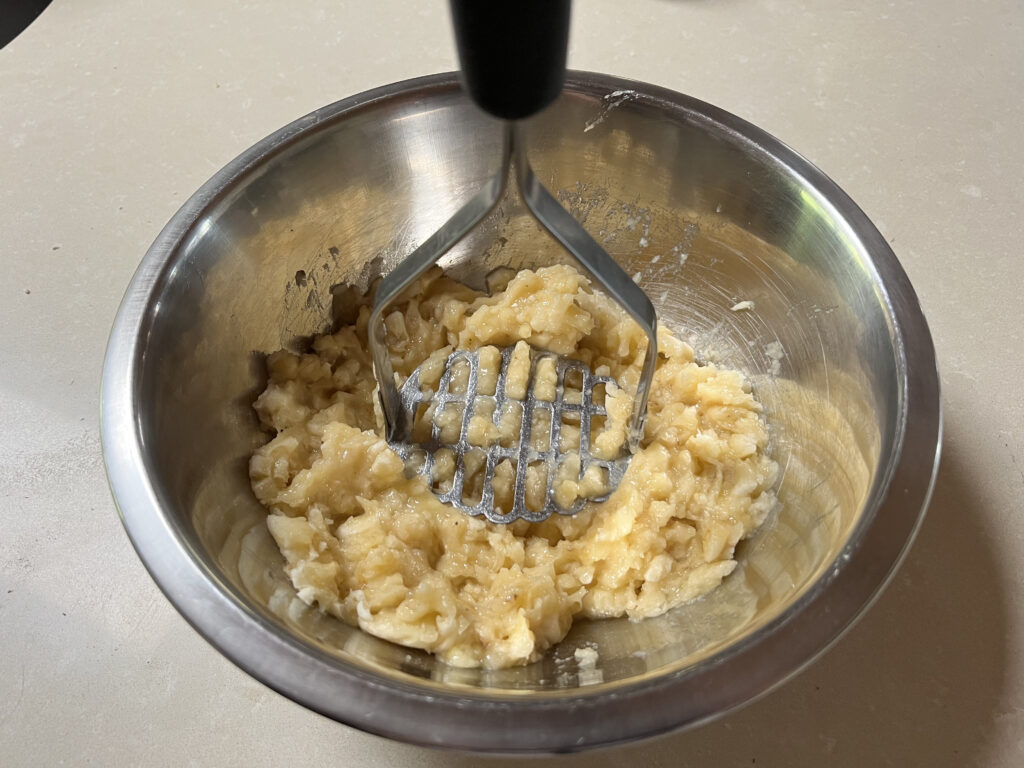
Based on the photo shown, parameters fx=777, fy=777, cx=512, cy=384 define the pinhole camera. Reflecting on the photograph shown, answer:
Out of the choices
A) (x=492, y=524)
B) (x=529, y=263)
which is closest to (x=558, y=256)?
(x=529, y=263)

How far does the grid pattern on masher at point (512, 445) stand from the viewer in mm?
899

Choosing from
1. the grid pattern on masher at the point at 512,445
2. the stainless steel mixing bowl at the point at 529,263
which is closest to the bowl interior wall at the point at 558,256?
the stainless steel mixing bowl at the point at 529,263

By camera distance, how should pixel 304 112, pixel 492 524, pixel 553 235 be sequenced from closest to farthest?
pixel 553 235 → pixel 492 524 → pixel 304 112

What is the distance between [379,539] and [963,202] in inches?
41.6

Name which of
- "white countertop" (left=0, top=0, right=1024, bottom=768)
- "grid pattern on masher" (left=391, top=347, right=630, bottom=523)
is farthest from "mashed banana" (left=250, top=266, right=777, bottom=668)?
"white countertop" (left=0, top=0, right=1024, bottom=768)

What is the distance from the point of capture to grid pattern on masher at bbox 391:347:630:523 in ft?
2.95

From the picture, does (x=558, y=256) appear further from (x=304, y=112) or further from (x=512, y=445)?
(x=304, y=112)

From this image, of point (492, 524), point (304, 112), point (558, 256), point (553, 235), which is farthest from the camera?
point (304, 112)

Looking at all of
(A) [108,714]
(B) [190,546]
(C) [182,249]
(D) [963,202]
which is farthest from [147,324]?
(D) [963,202]

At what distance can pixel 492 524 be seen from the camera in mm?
882

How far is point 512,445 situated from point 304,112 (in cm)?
76

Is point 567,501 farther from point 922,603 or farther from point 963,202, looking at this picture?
point 963,202

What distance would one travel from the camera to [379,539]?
812mm

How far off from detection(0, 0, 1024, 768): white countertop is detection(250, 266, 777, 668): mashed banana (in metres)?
0.18
